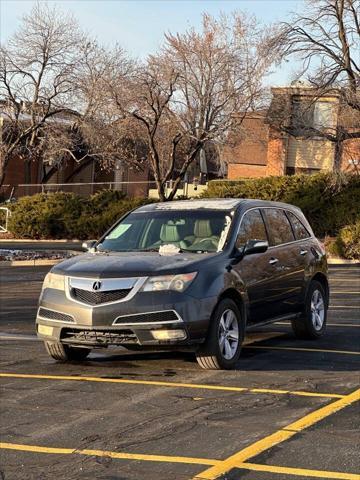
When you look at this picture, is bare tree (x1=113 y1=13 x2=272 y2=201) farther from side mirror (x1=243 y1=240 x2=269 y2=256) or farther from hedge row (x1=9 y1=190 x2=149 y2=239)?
side mirror (x1=243 y1=240 x2=269 y2=256)

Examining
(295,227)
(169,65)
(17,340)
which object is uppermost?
(169,65)

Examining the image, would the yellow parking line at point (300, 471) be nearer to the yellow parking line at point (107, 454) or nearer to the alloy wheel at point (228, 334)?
the yellow parking line at point (107, 454)

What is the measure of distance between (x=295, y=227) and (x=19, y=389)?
4433mm

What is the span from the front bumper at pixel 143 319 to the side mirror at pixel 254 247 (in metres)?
0.95

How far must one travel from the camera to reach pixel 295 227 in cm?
952

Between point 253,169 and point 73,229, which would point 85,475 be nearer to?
point 73,229

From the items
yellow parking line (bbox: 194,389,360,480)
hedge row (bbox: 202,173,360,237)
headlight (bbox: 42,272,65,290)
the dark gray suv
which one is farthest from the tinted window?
hedge row (bbox: 202,173,360,237)

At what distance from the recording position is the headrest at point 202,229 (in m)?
7.97

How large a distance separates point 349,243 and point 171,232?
14.4 metres

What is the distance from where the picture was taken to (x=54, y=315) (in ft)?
23.9

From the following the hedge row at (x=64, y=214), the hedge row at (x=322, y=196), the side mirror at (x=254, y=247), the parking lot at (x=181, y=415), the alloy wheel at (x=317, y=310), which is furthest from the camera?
the hedge row at (x=64, y=214)

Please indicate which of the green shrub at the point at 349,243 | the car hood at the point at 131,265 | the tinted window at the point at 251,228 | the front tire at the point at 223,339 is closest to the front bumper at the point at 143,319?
the front tire at the point at 223,339

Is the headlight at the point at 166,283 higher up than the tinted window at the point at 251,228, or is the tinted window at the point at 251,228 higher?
the tinted window at the point at 251,228

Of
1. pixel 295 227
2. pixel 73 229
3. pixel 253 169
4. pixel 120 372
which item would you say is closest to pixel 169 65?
pixel 73 229
